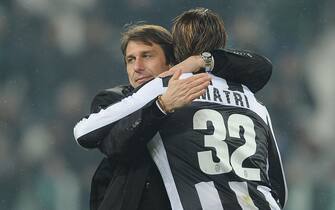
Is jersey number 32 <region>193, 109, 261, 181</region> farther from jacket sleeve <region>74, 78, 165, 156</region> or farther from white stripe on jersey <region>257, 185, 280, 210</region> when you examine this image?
jacket sleeve <region>74, 78, 165, 156</region>

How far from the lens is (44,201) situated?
4512 millimetres

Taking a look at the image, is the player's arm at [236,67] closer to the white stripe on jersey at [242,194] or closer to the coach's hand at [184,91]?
the coach's hand at [184,91]

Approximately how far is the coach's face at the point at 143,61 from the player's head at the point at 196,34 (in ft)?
0.61

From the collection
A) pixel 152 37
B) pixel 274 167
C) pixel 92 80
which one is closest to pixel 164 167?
pixel 274 167

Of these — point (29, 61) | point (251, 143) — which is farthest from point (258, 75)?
point (29, 61)

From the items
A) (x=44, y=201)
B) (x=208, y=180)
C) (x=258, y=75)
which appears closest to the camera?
(x=208, y=180)

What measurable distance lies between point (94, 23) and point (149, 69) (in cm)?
181

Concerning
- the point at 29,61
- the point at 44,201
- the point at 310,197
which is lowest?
the point at 310,197

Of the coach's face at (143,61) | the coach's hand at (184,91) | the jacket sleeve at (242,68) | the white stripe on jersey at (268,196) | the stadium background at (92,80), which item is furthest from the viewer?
the stadium background at (92,80)

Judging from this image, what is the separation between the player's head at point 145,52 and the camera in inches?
115

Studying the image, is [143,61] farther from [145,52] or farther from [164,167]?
[164,167]

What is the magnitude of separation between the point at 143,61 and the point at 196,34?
28cm

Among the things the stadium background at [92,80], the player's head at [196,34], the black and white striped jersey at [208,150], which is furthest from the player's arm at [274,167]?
the stadium background at [92,80]

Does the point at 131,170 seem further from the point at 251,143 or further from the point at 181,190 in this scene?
the point at 251,143
